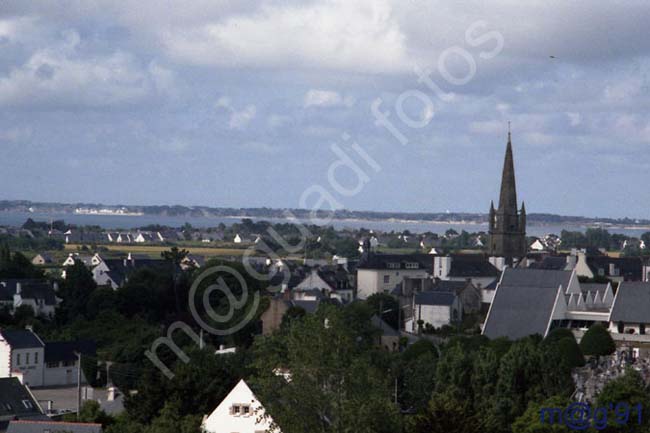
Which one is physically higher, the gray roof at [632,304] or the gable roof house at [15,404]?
the gray roof at [632,304]

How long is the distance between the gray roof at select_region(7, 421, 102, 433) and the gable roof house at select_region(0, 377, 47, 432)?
4.68 metres

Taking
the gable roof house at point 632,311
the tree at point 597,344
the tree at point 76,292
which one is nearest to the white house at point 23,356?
the tree at point 76,292

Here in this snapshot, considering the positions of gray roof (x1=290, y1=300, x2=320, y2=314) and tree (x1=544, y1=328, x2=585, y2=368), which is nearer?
tree (x1=544, y1=328, x2=585, y2=368)

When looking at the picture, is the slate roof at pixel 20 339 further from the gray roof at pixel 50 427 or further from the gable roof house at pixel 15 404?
the gray roof at pixel 50 427

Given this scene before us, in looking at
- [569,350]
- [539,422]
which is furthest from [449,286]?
[539,422]

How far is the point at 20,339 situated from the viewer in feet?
174

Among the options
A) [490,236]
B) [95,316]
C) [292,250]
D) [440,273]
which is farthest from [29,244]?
[95,316]

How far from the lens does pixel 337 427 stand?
2667cm

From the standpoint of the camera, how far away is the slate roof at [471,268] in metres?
90.2

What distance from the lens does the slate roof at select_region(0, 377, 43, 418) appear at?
124ft

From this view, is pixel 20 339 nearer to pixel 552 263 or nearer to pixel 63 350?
pixel 63 350

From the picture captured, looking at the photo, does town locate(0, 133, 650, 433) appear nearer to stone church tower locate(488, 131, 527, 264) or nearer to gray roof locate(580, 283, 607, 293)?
gray roof locate(580, 283, 607, 293)

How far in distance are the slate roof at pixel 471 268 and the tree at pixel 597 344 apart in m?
41.1

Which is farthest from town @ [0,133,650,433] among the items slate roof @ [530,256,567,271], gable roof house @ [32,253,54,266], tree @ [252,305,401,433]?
gable roof house @ [32,253,54,266]
